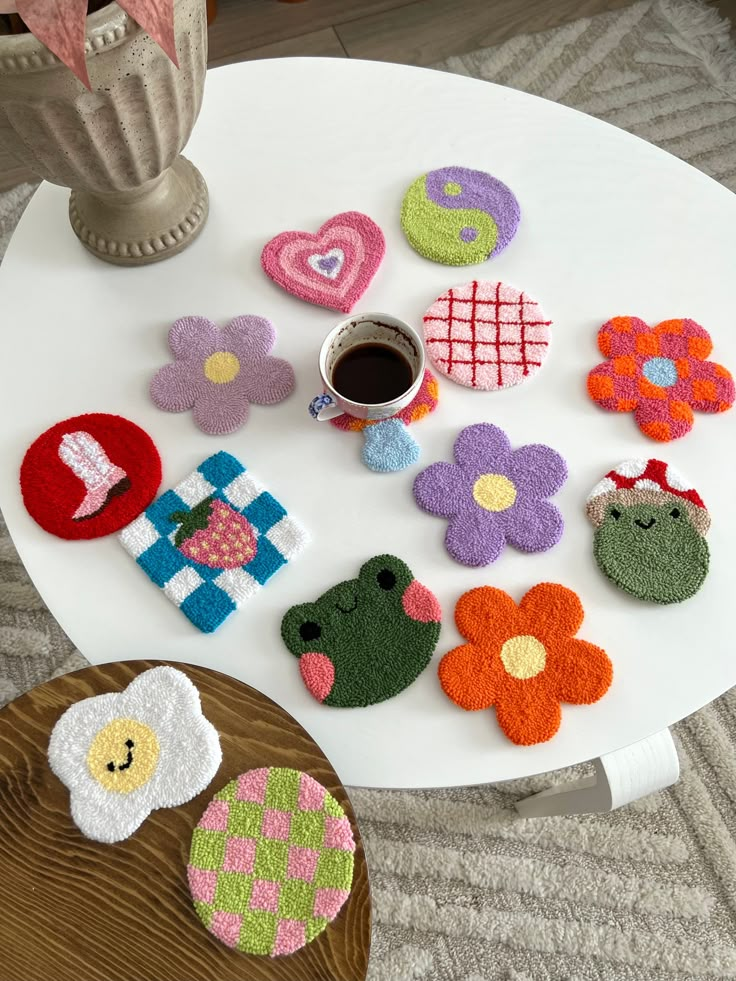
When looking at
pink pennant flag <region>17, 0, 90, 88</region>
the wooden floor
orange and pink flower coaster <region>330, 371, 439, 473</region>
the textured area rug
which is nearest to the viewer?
pink pennant flag <region>17, 0, 90, 88</region>

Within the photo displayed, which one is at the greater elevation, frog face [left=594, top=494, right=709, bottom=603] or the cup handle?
the cup handle

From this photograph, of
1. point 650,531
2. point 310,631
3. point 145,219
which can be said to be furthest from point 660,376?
point 145,219

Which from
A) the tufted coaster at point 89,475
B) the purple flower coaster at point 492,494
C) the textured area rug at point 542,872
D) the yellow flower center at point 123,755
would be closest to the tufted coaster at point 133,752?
the yellow flower center at point 123,755

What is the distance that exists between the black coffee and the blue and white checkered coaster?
0.38 feet

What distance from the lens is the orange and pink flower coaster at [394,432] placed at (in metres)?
0.73

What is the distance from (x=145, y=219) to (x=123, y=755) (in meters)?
0.47

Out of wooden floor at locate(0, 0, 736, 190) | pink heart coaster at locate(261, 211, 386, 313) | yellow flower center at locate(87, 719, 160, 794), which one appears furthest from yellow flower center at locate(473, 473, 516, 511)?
wooden floor at locate(0, 0, 736, 190)

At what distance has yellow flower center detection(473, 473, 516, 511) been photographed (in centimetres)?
72

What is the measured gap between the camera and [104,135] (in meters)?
0.64

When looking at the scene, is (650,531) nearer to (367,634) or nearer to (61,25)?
(367,634)

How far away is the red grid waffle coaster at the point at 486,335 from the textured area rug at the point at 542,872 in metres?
0.64

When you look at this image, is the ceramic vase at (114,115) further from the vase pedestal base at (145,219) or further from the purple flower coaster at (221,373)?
the purple flower coaster at (221,373)

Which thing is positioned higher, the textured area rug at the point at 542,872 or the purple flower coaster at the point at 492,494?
the purple flower coaster at the point at 492,494

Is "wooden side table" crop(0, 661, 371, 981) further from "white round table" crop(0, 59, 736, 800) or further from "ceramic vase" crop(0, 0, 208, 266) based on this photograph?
"ceramic vase" crop(0, 0, 208, 266)
